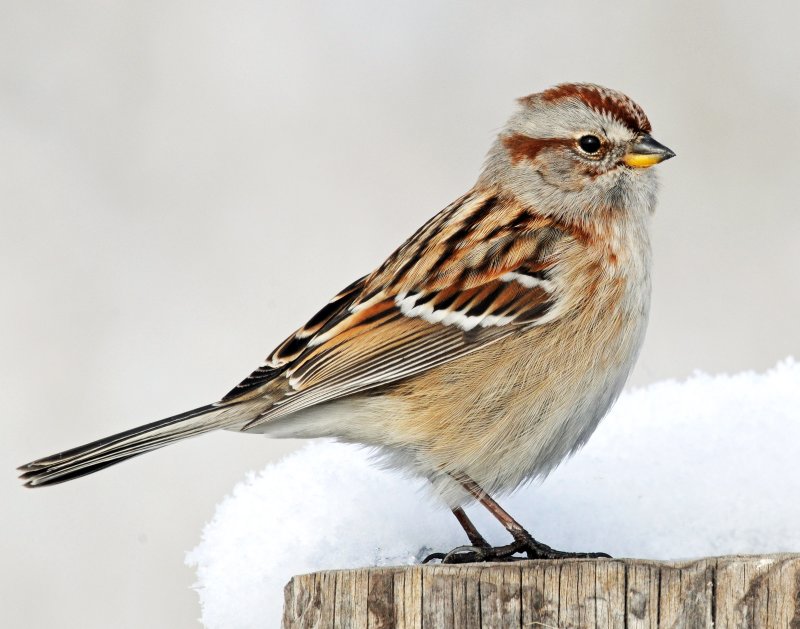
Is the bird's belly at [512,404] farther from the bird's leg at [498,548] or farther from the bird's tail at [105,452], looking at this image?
the bird's tail at [105,452]

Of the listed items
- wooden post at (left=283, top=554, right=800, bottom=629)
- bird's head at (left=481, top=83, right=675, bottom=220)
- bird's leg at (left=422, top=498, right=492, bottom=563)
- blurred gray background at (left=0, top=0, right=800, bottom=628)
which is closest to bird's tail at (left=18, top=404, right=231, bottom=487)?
bird's leg at (left=422, top=498, right=492, bottom=563)

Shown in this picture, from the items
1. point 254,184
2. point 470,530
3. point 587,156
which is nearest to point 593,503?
point 470,530

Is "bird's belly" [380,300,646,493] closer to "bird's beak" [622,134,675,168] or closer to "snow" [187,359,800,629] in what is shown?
Result: "snow" [187,359,800,629]

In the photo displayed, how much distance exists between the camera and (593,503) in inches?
142

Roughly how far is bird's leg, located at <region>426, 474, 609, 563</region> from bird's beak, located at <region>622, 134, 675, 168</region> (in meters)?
1.23

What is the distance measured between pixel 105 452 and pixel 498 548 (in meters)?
1.27

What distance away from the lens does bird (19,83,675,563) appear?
374cm

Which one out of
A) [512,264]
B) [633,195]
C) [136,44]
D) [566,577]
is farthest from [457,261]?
[136,44]

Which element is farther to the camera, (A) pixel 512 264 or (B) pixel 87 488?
(B) pixel 87 488

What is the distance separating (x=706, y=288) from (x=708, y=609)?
4.75 meters

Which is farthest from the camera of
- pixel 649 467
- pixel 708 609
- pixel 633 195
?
pixel 633 195

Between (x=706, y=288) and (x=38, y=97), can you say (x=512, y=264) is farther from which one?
(x=38, y=97)

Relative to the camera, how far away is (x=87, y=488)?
6469 millimetres

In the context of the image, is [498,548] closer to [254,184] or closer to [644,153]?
[644,153]
